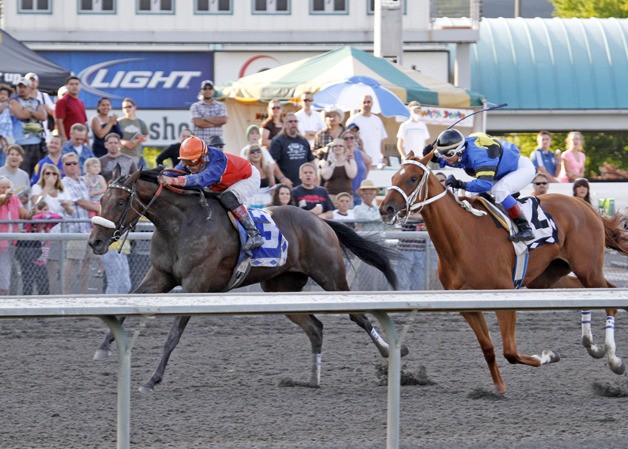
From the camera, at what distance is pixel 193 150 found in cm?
841

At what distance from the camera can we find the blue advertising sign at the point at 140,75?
82.9 feet

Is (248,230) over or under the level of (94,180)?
over

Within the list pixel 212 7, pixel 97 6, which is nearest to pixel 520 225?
pixel 212 7

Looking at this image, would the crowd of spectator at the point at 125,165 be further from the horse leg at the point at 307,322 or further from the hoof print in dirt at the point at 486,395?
the hoof print in dirt at the point at 486,395

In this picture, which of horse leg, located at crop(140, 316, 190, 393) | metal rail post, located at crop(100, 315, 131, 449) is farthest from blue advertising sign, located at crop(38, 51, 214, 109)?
metal rail post, located at crop(100, 315, 131, 449)

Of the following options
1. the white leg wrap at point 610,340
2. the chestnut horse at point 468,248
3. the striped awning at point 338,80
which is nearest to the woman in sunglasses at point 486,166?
the chestnut horse at point 468,248

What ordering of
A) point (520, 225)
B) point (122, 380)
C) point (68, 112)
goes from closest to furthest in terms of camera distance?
point (122, 380) → point (520, 225) → point (68, 112)

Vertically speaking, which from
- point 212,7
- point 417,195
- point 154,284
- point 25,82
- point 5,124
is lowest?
point 154,284

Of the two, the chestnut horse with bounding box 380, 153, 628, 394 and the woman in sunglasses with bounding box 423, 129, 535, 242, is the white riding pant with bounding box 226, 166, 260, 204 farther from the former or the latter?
the woman in sunglasses with bounding box 423, 129, 535, 242

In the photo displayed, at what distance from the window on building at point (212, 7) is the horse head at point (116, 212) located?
61.1ft

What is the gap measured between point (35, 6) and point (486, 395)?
20.6 meters

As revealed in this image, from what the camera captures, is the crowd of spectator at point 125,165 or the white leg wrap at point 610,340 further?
the crowd of spectator at point 125,165

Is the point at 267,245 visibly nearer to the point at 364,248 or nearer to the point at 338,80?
the point at 364,248

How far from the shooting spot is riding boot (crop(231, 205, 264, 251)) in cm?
852
